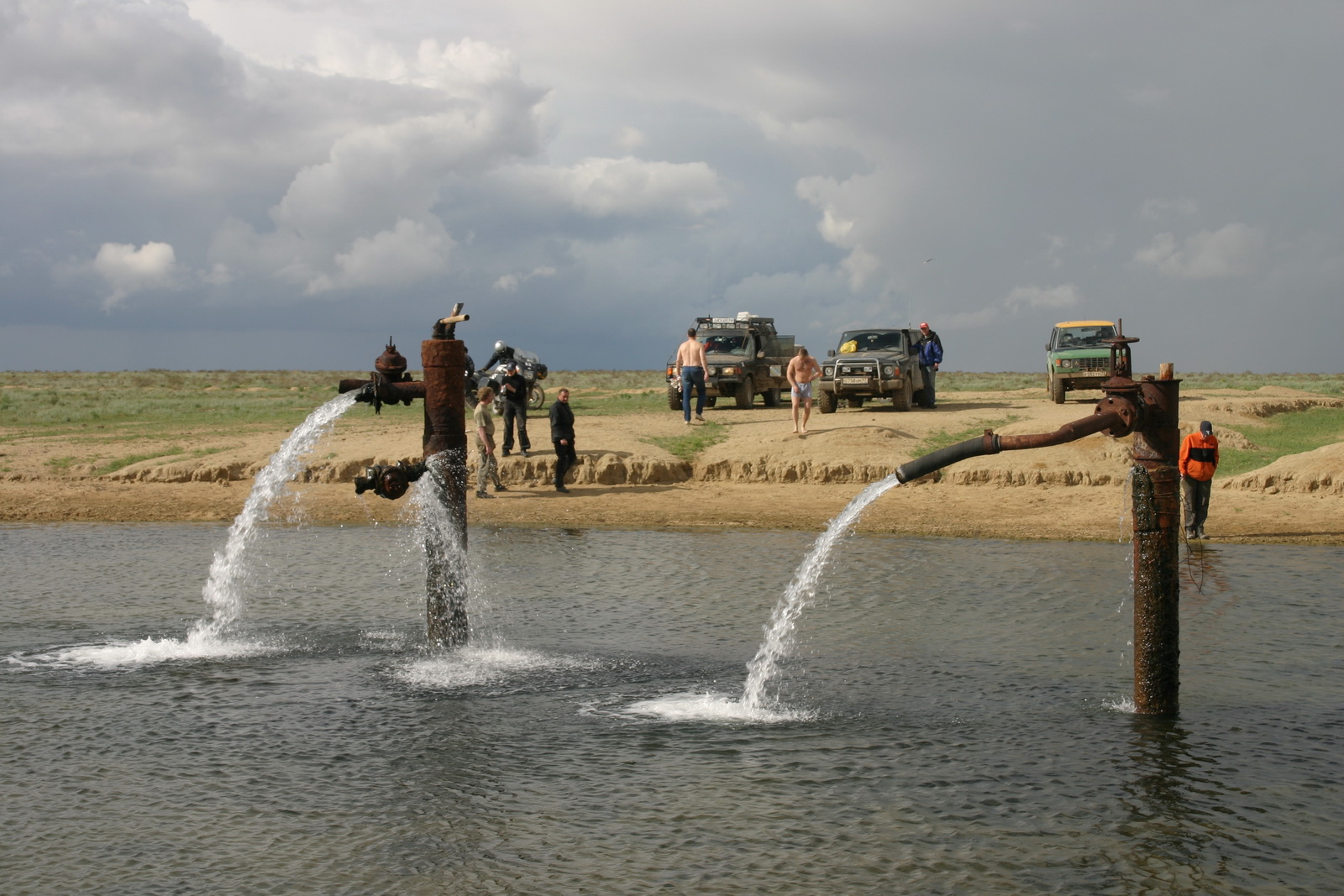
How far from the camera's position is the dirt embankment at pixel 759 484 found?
19406mm

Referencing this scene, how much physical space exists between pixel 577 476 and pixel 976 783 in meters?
16.2

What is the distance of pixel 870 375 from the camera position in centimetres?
2916

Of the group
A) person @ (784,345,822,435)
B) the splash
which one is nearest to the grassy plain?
person @ (784,345,822,435)

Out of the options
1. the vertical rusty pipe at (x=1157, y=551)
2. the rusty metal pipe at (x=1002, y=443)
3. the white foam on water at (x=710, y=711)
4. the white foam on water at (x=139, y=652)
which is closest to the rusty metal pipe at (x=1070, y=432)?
the rusty metal pipe at (x=1002, y=443)

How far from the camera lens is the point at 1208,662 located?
405 inches

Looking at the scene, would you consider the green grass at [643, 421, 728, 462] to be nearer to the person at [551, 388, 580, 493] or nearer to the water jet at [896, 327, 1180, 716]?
the person at [551, 388, 580, 493]

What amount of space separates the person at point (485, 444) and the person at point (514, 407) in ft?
2.21

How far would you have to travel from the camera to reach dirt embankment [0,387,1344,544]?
19406mm

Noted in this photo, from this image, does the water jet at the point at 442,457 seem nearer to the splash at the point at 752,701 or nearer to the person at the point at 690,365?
the splash at the point at 752,701

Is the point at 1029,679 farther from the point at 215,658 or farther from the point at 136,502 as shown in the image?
the point at 136,502

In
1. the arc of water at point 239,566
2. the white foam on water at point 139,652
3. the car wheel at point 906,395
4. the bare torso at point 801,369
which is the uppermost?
the bare torso at point 801,369

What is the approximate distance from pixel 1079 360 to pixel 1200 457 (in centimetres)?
1557

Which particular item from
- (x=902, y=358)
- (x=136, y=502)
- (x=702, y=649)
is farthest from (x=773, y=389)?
(x=702, y=649)

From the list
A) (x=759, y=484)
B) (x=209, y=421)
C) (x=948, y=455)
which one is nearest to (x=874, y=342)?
(x=759, y=484)
